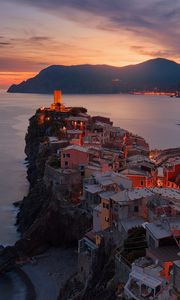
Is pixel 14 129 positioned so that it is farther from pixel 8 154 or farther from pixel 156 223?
pixel 156 223

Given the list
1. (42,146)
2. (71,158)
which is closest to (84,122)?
(42,146)

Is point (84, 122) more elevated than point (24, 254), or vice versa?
point (84, 122)

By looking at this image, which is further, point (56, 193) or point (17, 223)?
point (17, 223)

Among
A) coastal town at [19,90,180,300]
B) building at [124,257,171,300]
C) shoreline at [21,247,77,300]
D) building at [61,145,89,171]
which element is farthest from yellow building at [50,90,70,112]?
building at [124,257,171,300]

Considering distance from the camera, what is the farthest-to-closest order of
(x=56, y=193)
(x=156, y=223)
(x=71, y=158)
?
1. (x=71, y=158)
2. (x=56, y=193)
3. (x=156, y=223)

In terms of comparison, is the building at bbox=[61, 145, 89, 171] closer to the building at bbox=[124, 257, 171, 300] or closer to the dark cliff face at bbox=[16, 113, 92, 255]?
the dark cliff face at bbox=[16, 113, 92, 255]

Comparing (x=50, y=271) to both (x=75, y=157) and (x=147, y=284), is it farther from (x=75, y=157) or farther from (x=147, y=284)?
(x=147, y=284)

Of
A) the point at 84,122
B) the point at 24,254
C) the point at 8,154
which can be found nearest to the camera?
the point at 24,254

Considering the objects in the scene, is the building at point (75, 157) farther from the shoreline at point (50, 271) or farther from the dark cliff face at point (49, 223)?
Result: the shoreline at point (50, 271)
